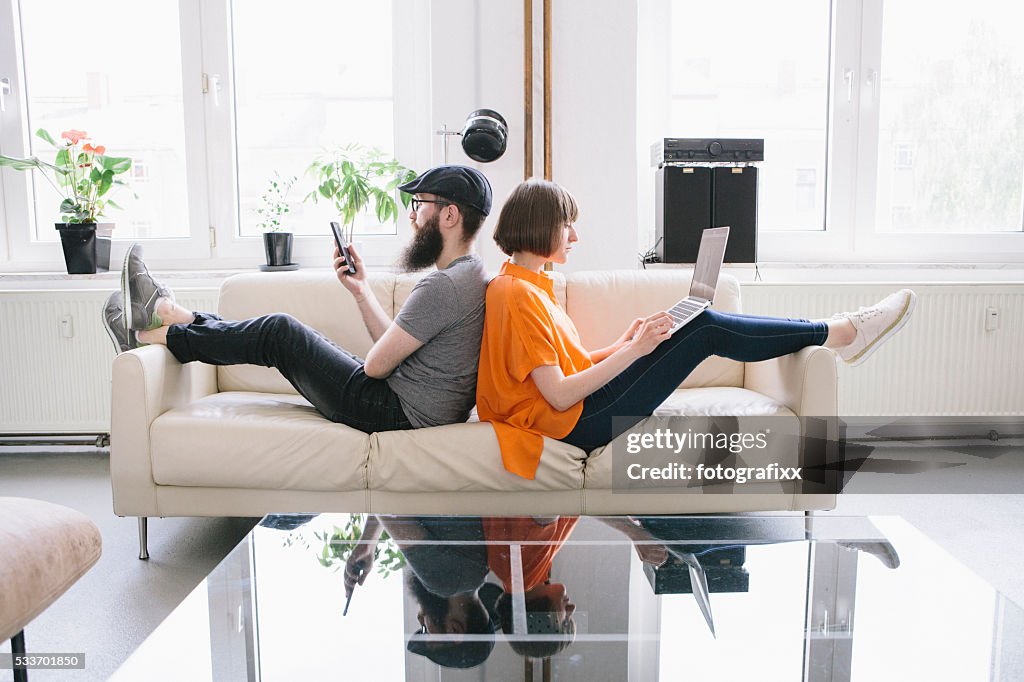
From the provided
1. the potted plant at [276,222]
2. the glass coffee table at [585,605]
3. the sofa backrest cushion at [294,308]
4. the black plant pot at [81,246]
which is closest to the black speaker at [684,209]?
the sofa backrest cushion at [294,308]

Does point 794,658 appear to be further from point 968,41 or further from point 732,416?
point 968,41

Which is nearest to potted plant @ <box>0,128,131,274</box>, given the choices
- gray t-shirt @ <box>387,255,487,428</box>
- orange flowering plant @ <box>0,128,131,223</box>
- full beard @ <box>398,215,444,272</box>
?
orange flowering plant @ <box>0,128,131,223</box>

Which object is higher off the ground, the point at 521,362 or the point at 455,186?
the point at 455,186

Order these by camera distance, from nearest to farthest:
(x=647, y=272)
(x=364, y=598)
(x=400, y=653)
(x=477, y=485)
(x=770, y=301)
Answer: (x=400, y=653), (x=364, y=598), (x=477, y=485), (x=647, y=272), (x=770, y=301)

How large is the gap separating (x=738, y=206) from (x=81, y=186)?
8.77ft

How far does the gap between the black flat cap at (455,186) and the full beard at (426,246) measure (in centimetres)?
7

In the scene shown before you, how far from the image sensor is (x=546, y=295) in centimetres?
216

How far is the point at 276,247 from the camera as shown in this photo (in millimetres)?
3514

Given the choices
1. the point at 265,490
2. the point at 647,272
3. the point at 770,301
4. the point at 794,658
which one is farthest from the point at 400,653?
the point at 770,301

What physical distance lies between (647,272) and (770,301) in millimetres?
833

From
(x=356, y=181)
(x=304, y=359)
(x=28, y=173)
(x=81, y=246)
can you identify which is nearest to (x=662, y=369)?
(x=304, y=359)

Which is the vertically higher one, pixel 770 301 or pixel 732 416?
pixel 770 301

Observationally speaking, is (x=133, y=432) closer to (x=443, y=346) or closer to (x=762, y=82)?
(x=443, y=346)

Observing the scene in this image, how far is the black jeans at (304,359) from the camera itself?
A: 2.17m
